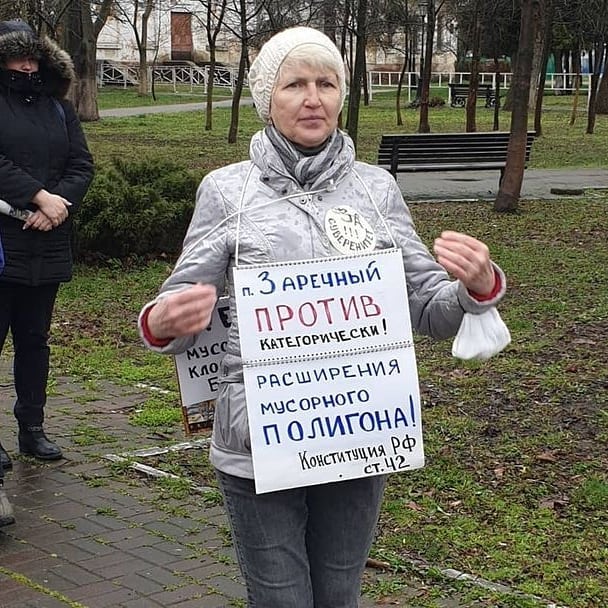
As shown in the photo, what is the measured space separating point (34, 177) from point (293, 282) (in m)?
3.02

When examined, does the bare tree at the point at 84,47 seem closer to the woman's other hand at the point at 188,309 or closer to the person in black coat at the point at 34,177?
the person in black coat at the point at 34,177

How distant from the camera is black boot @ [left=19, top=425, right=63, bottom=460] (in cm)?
611

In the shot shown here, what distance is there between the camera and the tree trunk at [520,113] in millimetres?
Result: 14398

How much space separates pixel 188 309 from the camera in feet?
9.19

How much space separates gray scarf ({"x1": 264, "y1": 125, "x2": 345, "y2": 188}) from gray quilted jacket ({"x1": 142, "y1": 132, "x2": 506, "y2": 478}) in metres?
0.02

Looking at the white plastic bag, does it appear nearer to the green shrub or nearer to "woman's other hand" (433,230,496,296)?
"woman's other hand" (433,230,496,296)

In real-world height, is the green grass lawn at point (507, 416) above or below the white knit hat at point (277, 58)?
below

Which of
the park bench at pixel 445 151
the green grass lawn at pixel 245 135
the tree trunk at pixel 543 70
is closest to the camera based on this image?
the park bench at pixel 445 151

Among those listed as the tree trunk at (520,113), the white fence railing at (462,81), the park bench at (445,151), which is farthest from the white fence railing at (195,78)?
the tree trunk at (520,113)

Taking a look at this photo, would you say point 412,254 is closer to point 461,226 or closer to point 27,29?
point 27,29

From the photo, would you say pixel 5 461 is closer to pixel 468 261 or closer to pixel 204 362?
pixel 204 362

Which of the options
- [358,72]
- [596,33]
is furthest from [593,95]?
[358,72]

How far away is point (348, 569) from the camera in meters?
3.13

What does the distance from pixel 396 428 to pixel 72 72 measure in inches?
133
